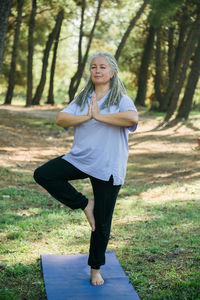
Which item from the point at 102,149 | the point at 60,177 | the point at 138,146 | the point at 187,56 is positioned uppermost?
the point at 187,56

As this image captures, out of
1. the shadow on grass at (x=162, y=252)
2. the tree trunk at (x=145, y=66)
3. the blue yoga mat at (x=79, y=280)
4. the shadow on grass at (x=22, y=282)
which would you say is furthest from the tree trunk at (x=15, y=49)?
the shadow on grass at (x=22, y=282)

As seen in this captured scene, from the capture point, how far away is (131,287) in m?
4.00

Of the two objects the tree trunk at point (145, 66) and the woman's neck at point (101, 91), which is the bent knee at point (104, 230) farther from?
the tree trunk at point (145, 66)

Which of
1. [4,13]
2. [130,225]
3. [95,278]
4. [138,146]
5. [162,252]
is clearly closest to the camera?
[95,278]

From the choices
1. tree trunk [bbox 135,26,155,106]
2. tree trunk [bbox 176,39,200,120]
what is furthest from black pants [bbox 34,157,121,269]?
tree trunk [bbox 135,26,155,106]

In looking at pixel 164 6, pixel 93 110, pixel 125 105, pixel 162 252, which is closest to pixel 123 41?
pixel 164 6

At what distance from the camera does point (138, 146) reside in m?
14.2

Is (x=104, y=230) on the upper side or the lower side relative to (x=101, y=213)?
lower

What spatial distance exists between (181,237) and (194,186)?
3446 mm

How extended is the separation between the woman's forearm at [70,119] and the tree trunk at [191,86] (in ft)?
49.2

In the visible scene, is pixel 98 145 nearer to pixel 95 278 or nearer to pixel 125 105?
pixel 125 105

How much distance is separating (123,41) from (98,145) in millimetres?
15428

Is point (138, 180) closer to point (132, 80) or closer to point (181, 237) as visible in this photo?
point (181, 237)

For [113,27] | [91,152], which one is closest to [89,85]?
[91,152]
